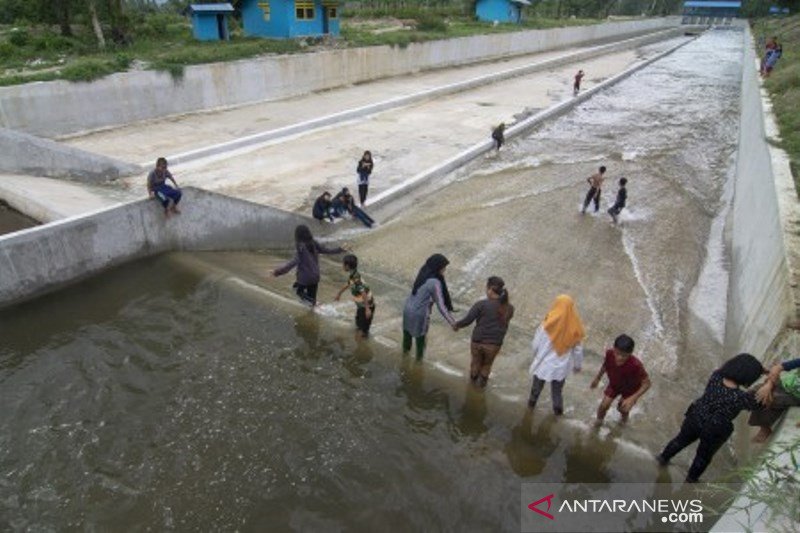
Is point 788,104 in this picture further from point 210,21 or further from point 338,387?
point 210,21

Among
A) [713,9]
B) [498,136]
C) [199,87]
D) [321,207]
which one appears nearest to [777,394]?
[321,207]

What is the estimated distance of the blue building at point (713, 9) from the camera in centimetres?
7919

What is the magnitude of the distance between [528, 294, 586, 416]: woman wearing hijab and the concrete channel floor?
6571 millimetres

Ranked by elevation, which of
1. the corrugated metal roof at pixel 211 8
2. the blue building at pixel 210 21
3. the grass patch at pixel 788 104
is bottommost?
the grass patch at pixel 788 104

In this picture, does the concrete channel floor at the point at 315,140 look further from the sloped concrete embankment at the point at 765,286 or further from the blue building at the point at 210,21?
the sloped concrete embankment at the point at 765,286

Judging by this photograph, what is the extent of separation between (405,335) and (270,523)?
2736 mm

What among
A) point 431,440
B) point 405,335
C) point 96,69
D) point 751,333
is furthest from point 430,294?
point 96,69

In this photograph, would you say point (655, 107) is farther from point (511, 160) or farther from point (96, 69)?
point (96, 69)

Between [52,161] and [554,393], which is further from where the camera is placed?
[52,161]

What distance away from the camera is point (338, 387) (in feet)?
21.4

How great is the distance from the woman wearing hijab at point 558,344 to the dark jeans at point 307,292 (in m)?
3.47

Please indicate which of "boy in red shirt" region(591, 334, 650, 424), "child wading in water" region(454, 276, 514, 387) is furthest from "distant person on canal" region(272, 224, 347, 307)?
"boy in red shirt" region(591, 334, 650, 424)

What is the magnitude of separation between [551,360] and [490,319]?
74 centimetres

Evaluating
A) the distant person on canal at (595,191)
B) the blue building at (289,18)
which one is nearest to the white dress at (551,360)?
the distant person on canal at (595,191)
